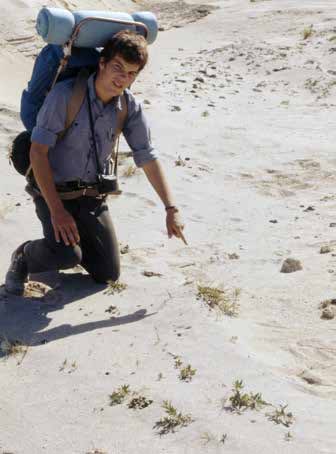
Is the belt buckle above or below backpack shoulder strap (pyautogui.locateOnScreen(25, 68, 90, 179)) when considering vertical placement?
below

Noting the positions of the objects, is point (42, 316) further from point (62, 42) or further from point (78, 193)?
point (62, 42)

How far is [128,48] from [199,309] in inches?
56.9

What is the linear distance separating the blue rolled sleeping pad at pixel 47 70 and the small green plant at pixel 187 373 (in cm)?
165

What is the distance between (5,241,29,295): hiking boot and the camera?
480 centimetres

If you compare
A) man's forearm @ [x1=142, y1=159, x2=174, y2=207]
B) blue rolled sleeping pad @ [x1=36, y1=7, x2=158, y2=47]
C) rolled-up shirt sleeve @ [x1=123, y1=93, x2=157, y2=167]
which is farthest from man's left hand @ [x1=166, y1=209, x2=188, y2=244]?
blue rolled sleeping pad @ [x1=36, y1=7, x2=158, y2=47]

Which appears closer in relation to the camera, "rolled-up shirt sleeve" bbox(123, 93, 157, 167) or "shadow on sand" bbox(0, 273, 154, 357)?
"shadow on sand" bbox(0, 273, 154, 357)

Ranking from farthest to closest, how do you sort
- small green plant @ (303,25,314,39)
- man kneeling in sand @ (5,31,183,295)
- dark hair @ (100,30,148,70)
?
small green plant @ (303,25,314,39) < man kneeling in sand @ (5,31,183,295) < dark hair @ (100,30,148,70)

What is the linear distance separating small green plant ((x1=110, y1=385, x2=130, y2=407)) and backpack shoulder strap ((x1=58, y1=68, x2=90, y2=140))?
58.7 inches

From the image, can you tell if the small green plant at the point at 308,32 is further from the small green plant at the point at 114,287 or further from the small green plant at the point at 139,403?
the small green plant at the point at 139,403

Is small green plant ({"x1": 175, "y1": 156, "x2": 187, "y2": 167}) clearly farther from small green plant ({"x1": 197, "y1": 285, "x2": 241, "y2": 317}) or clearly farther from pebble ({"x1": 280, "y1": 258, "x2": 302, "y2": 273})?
small green plant ({"x1": 197, "y1": 285, "x2": 241, "y2": 317})

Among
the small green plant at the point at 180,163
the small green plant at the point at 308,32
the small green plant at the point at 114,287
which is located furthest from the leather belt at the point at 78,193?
the small green plant at the point at 308,32

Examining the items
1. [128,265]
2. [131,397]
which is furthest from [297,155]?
[131,397]

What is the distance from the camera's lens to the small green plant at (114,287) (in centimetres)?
494

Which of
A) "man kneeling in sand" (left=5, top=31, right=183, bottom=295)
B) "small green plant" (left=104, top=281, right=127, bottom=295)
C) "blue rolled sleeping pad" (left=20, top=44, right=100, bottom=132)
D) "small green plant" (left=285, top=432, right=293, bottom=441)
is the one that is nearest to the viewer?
"small green plant" (left=285, top=432, right=293, bottom=441)
